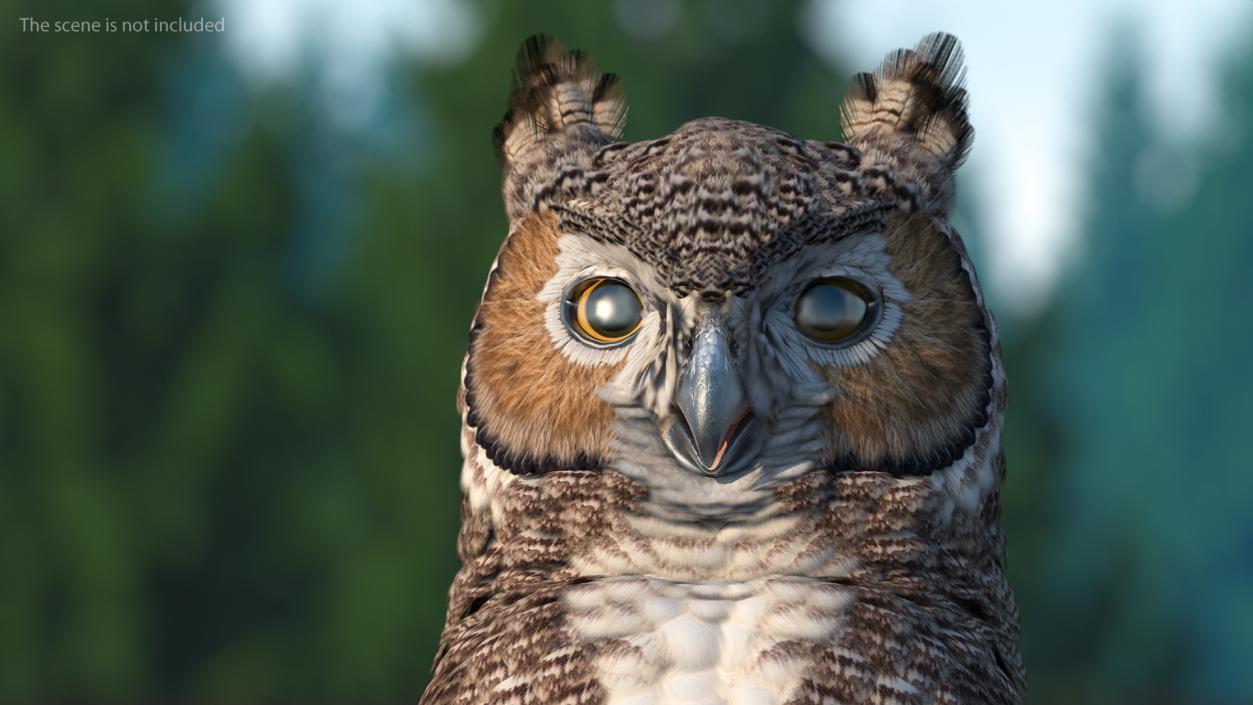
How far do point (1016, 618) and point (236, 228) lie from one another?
14859 mm

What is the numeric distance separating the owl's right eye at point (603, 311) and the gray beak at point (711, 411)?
0.16 metres

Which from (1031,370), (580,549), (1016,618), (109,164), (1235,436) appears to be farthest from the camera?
(1235,436)

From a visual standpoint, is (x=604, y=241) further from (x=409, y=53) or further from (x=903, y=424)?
(x=409, y=53)

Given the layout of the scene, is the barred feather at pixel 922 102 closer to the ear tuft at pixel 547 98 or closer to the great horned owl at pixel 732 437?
the great horned owl at pixel 732 437

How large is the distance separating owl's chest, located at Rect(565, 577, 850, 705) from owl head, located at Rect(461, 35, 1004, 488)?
0.67 feet

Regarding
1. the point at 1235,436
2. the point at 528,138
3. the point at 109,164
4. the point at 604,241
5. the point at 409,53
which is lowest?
the point at 1235,436

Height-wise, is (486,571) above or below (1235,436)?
above

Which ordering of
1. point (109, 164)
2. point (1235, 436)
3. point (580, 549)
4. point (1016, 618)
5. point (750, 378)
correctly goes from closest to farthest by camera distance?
point (750, 378) → point (580, 549) → point (1016, 618) → point (109, 164) → point (1235, 436)

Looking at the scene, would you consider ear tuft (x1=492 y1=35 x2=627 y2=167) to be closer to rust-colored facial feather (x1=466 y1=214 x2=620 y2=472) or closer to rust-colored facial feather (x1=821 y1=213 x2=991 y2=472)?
rust-colored facial feather (x1=466 y1=214 x2=620 y2=472)

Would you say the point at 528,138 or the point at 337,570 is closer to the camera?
the point at 528,138

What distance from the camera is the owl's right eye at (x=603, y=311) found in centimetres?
271

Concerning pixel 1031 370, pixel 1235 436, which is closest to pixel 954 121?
pixel 1031 370

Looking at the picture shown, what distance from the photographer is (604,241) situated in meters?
2.70

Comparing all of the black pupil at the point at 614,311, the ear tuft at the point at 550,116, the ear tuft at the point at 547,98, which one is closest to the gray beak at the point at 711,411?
the black pupil at the point at 614,311
